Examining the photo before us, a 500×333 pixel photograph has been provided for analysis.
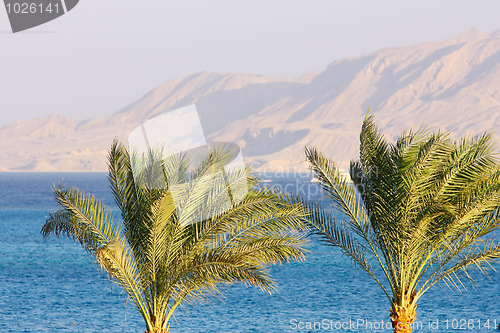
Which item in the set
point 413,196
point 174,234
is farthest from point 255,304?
point 413,196

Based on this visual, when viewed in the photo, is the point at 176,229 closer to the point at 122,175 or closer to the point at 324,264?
the point at 122,175

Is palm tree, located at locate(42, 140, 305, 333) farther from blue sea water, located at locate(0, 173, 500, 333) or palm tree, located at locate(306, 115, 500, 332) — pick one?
blue sea water, located at locate(0, 173, 500, 333)

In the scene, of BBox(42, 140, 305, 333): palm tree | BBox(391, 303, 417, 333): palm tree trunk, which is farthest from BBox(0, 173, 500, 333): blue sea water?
BBox(42, 140, 305, 333): palm tree

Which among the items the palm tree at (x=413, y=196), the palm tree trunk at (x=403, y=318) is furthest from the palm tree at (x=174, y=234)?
the palm tree trunk at (x=403, y=318)

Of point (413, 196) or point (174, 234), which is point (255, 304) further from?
point (413, 196)

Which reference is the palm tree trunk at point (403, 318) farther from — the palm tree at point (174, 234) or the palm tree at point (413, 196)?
the palm tree at point (174, 234)

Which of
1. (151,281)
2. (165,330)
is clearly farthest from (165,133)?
(165,330)

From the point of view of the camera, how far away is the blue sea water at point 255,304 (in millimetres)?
20422

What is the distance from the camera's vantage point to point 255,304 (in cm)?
2353

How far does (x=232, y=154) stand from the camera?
456 inches

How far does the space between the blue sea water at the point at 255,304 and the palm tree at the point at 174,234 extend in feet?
29.5

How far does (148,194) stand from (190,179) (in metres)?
0.75

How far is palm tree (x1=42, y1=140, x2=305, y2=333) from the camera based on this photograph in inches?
427

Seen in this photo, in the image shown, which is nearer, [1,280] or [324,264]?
[1,280]
